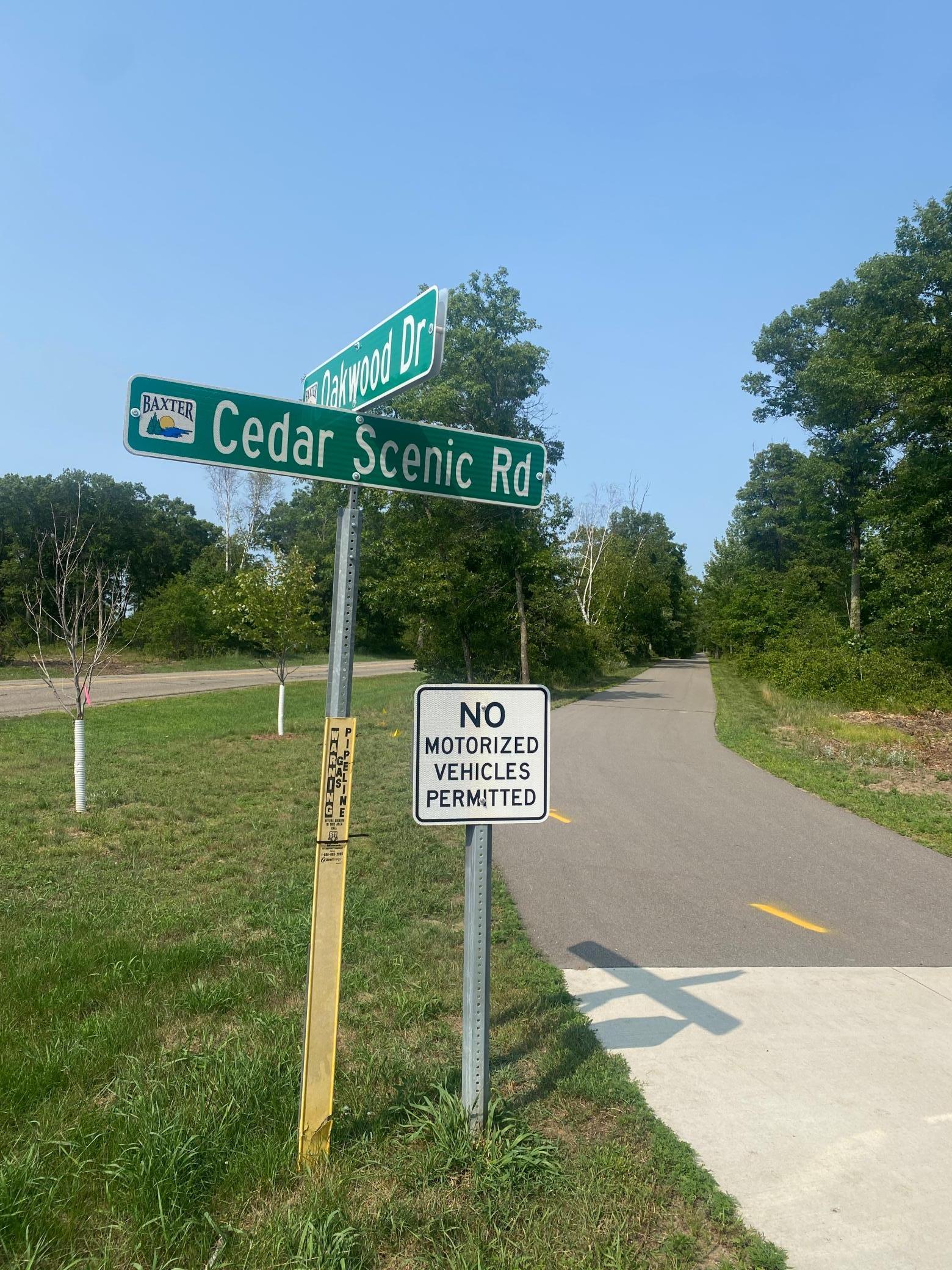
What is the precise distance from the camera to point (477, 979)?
9.86 feet

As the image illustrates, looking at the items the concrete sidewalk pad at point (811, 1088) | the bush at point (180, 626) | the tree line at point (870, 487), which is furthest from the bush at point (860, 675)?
the bush at point (180, 626)

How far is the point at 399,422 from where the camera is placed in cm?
288

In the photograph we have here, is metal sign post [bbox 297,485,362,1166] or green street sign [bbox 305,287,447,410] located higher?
green street sign [bbox 305,287,447,410]

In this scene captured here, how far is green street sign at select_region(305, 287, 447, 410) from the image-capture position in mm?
2771

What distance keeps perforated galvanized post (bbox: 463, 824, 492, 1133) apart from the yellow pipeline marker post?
0.44 metres

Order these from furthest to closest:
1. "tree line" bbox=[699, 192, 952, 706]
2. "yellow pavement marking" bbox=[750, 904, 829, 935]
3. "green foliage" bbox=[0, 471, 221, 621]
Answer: "green foliage" bbox=[0, 471, 221, 621] < "tree line" bbox=[699, 192, 952, 706] < "yellow pavement marking" bbox=[750, 904, 829, 935]

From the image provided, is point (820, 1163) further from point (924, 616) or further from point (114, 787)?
point (924, 616)

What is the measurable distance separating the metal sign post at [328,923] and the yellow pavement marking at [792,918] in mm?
3986

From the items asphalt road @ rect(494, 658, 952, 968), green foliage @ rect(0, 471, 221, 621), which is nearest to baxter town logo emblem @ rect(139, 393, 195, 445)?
asphalt road @ rect(494, 658, 952, 968)

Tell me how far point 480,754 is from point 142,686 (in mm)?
25930

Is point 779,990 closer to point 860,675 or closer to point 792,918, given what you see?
point 792,918

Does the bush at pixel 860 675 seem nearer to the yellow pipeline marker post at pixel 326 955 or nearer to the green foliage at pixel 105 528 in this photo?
the yellow pipeline marker post at pixel 326 955

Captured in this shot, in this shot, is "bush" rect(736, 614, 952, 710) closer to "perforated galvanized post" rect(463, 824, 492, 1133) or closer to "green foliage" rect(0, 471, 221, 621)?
"perforated galvanized post" rect(463, 824, 492, 1133)

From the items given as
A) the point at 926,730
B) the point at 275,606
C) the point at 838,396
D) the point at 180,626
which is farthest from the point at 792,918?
the point at 180,626
